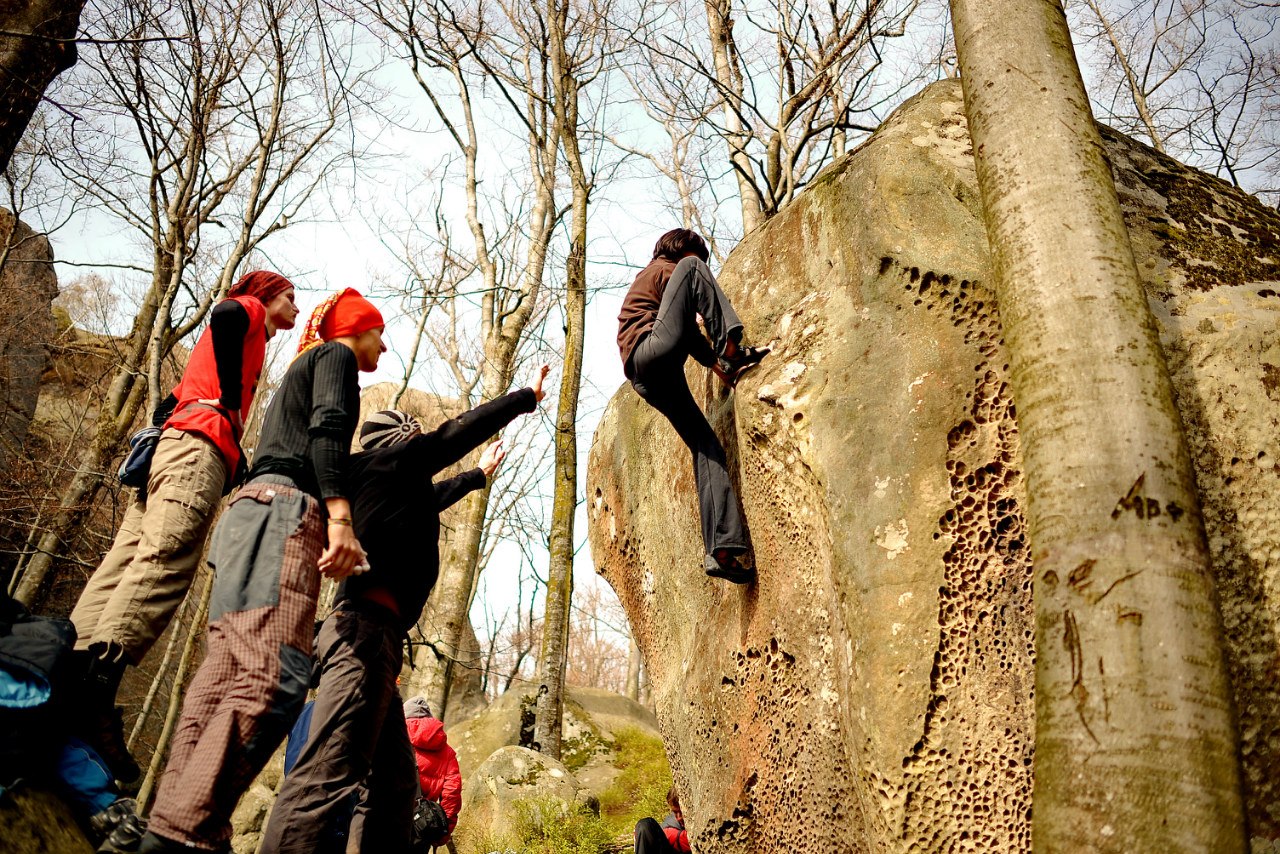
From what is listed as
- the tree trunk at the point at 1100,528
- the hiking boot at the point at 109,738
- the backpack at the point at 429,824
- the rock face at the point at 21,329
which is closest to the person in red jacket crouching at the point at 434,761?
the backpack at the point at 429,824

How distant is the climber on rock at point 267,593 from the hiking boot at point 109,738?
43 centimetres

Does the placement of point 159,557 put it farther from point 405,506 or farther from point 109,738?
point 405,506

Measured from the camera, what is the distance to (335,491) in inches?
107

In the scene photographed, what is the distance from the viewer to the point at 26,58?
14.4 ft

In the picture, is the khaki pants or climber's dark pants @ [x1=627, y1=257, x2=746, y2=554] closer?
the khaki pants

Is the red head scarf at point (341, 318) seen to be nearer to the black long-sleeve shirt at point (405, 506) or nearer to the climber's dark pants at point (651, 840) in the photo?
the black long-sleeve shirt at point (405, 506)

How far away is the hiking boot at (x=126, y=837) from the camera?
89.0 inches

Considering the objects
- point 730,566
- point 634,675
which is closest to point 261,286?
point 730,566

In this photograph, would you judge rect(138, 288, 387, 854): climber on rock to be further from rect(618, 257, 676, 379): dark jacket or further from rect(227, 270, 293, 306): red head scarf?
rect(618, 257, 676, 379): dark jacket

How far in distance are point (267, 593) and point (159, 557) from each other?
0.79 m

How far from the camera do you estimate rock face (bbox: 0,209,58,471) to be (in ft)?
51.1

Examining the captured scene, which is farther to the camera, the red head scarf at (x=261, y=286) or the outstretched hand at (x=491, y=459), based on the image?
the outstretched hand at (x=491, y=459)

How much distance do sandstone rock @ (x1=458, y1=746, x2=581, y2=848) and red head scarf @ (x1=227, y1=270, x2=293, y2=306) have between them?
18.9ft

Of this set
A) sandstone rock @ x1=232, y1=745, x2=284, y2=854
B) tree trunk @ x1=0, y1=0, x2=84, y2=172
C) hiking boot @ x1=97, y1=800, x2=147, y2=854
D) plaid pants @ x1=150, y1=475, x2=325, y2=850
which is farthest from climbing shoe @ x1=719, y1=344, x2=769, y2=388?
sandstone rock @ x1=232, y1=745, x2=284, y2=854
